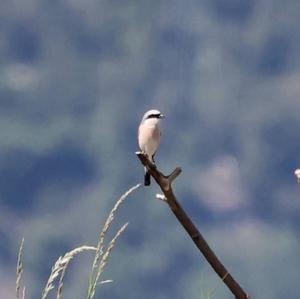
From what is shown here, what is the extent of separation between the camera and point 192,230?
10.9 ft

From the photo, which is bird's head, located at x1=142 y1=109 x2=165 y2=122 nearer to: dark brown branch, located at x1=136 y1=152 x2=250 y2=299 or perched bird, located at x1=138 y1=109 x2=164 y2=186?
perched bird, located at x1=138 y1=109 x2=164 y2=186

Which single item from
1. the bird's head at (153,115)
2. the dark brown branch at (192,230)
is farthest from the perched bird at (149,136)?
the dark brown branch at (192,230)

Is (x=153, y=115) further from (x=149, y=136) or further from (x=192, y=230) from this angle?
(x=192, y=230)

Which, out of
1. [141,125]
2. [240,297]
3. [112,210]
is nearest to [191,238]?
[240,297]

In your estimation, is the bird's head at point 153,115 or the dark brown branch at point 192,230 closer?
the dark brown branch at point 192,230

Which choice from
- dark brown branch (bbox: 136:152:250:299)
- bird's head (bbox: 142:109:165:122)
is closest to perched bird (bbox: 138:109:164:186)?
bird's head (bbox: 142:109:165:122)

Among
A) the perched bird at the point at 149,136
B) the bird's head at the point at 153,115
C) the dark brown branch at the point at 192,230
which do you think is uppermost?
the bird's head at the point at 153,115

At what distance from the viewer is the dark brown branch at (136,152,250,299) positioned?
3150mm

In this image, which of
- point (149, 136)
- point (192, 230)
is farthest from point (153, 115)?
point (192, 230)

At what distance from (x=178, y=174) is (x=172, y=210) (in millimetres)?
297

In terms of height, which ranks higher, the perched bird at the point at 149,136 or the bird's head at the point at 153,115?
the bird's head at the point at 153,115

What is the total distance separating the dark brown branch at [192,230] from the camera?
3150mm

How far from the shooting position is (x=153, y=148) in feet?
18.2

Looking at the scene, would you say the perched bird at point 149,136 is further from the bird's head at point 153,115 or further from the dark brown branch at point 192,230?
the dark brown branch at point 192,230
